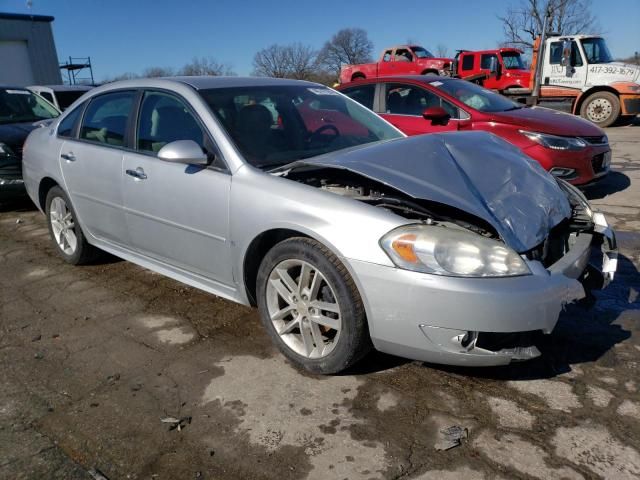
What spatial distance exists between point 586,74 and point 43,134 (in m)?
13.0

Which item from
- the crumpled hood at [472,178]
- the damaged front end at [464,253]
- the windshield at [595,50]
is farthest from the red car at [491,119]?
the windshield at [595,50]

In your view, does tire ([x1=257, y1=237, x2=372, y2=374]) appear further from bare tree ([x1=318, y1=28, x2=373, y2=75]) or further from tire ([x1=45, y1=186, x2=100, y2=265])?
bare tree ([x1=318, y1=28, x2=373, y2=75])

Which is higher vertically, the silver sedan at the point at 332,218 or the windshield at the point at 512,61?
the windshield at the point at 512,61

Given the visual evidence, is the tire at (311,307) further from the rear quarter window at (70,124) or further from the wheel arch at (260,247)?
the rear quarter window at (70,124)

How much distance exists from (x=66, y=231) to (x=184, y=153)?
7.19 feet

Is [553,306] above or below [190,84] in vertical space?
below

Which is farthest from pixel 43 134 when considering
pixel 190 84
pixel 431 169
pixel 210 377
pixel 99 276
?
pixel 431 169

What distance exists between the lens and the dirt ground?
2.11m

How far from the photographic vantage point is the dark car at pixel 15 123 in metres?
6.45

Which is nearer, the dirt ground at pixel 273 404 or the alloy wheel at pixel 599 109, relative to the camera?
the dirt ground at pixel 273 404

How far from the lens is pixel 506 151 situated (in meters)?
3.37

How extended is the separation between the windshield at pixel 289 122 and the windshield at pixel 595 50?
11.8 m

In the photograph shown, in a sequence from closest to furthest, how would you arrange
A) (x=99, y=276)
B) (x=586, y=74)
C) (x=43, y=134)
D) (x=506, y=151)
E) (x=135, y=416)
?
(x=135, y=416), (x=506, y=151), (x=99, y=276), (x=43, y=134), (x=586, y=74)

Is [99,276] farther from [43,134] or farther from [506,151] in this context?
[506,151]
